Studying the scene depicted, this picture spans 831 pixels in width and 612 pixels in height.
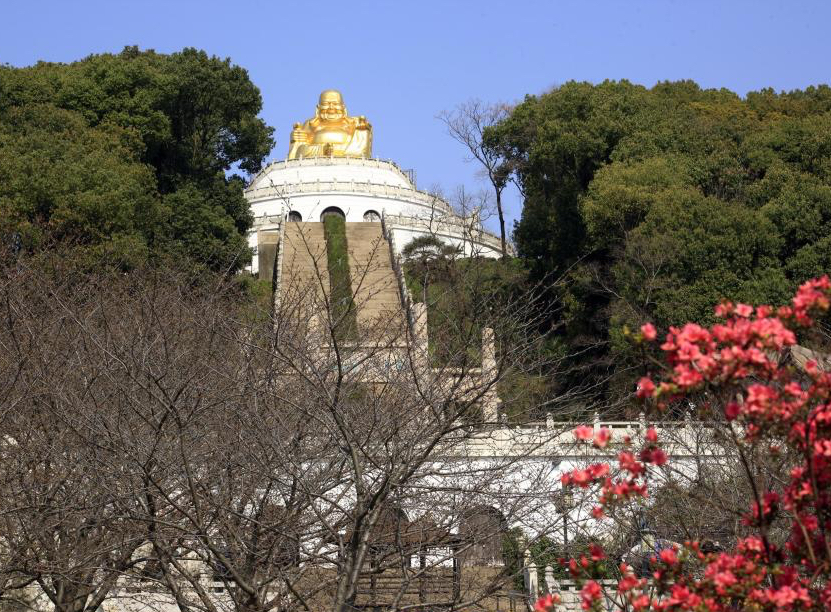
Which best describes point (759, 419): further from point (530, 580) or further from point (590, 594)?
point (530, 580)

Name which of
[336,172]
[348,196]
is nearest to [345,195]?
[348,196]

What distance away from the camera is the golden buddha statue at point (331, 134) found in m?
66.8

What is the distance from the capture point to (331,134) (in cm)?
6788

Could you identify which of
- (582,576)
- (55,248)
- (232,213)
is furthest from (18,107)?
(582,576)

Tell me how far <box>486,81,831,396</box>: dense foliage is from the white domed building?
10.4 metres

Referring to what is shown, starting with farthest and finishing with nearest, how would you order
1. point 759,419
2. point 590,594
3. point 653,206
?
point 653,206
point 590,594
point 759,419

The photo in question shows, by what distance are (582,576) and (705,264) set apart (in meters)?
25.0

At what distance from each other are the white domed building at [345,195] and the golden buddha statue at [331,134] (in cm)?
8

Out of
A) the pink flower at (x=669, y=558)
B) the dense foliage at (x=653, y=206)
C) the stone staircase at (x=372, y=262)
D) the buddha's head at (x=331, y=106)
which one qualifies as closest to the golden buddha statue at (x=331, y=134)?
the buddha's head at (x=331, y=106)

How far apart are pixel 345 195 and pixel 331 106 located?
11547mm

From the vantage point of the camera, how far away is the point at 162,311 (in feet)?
66.1

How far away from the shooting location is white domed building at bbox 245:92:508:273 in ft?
174

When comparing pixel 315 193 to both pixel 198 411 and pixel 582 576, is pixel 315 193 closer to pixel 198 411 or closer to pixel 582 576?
pixel 198 411

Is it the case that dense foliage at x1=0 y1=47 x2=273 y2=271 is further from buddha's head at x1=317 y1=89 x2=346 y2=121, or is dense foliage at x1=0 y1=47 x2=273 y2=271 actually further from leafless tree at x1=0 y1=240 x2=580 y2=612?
buddha's head at x1=317 y1=89 x2=346 y2=121
